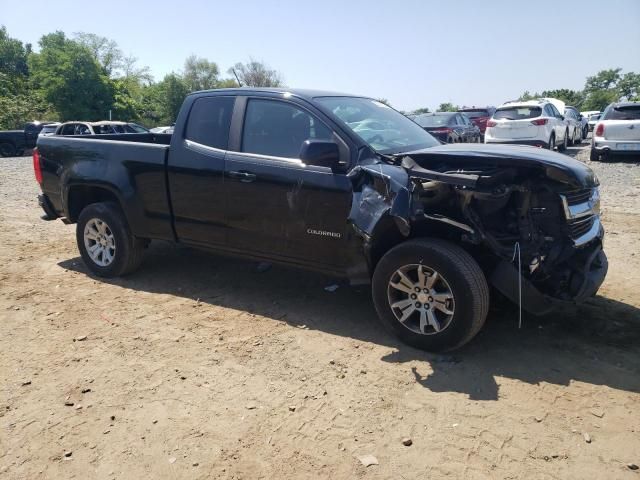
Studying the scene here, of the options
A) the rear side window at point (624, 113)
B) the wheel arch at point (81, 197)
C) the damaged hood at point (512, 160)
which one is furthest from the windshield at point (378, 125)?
the rear side window at point (624, 113)

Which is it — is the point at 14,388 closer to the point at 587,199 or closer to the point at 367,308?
the point at 367,308

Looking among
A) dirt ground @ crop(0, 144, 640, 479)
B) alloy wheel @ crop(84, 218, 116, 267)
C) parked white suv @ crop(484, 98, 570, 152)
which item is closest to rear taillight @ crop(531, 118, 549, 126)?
parked white suv @ crop(484, 98, 570, 152)

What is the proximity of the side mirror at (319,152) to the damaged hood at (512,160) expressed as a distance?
22.2 inches

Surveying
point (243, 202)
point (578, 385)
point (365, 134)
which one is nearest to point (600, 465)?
point (578, 385)

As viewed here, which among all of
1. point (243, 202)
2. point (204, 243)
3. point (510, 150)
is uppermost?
point (510, 150)

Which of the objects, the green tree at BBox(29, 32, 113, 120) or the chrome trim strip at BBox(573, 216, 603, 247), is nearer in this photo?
the chrome trim strip at BBox(573, 216, 603, 247)

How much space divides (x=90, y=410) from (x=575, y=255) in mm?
3426

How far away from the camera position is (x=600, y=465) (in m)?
2.46

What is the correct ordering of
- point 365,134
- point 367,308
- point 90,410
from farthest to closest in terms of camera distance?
point 367,308, point 365,134, point 90,410

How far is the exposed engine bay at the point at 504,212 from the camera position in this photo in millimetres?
3357

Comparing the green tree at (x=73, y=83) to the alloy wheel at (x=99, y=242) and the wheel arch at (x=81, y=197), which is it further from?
the alloy wheel at (x=99, y=242)

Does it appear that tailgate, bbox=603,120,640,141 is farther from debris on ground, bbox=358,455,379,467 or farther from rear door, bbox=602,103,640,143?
debris on ground, bbox=358,455,379,467

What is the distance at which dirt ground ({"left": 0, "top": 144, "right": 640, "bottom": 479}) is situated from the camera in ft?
8.39

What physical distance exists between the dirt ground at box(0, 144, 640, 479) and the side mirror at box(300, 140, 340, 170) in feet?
4.47
